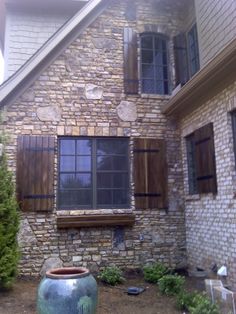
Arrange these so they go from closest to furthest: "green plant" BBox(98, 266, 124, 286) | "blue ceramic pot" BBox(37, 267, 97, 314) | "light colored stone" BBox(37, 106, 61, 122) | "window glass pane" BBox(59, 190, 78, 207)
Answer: "blue ceramic pot" BBox(37, 267, 97, 314)
"green plant" BBox(98, 266, 124, 286)
"window glass pane" BBox(59, 190, 78, 207)
"light colored stone" BBox(37, 106, 61, 122)

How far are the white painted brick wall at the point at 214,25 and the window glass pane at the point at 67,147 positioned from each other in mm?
3190

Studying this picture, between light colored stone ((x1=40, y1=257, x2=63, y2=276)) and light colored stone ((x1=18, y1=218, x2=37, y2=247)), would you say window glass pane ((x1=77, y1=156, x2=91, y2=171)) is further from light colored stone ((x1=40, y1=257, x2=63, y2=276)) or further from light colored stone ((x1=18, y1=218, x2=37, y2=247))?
light colored stone ((x1=40, y1=257, x2=63, y2=276))

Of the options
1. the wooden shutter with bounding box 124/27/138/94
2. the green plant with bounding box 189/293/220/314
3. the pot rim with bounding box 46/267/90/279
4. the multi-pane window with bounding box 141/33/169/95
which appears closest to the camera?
the pot rim with bounding box 46/267/90/279

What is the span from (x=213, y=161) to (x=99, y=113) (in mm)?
2719

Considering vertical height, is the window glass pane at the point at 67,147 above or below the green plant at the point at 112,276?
above

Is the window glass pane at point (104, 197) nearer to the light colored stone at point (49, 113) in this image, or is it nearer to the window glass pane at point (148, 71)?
the light colored stone at point (49, 113)

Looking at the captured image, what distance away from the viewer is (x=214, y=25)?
22.1ft

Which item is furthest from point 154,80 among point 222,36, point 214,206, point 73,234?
point 73,234

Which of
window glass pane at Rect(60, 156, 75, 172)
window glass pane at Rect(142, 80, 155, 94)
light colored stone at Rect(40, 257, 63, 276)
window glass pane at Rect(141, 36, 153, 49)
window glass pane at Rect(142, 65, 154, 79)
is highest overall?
window glass pane at Rect(141, 36, 153, 49)

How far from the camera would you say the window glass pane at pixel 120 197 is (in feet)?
25.4

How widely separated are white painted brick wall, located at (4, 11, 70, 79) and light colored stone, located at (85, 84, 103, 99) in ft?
7.66

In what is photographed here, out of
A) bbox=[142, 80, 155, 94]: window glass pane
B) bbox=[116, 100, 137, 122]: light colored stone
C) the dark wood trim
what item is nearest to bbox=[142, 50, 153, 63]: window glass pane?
bbox=[142, 80, 155, 94]: window glass pane

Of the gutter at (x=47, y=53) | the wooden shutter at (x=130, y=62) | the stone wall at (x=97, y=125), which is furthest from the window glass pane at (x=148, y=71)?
the gutter at (x=47, y=53)

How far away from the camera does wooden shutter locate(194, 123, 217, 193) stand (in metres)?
6.57
